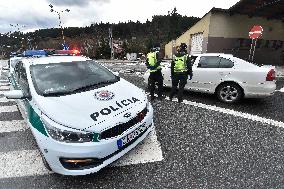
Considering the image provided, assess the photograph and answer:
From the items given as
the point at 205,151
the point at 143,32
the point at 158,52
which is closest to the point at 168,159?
the point at 205,151

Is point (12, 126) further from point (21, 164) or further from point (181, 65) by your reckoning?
point (181, 65)

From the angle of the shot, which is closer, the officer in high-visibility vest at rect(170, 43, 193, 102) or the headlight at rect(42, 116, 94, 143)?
the headlight at rect(42, 116, 94, 143)

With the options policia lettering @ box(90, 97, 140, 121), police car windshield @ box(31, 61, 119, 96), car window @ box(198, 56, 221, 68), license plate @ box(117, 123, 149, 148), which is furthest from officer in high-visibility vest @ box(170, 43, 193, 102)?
license plate @ box(117, 123, 149, 148)

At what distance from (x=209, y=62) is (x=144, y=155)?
13.6 feet

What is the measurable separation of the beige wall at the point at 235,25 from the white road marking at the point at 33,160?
→ 15.7m

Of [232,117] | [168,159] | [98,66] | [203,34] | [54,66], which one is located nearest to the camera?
[168,159]

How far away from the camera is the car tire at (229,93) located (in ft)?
22.9

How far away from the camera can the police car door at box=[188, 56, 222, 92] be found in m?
7.20

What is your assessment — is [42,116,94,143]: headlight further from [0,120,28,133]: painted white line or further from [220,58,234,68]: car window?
[220,58,234,68]: car window

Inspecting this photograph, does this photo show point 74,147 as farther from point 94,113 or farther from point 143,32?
point 143,32

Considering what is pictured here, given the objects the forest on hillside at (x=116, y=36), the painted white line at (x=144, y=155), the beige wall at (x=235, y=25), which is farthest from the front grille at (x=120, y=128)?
the forest on hillside at (x=116, y=36)

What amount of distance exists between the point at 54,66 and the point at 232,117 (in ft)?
13.8

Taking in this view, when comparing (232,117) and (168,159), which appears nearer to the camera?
(168,159)

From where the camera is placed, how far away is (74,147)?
10.7ft
